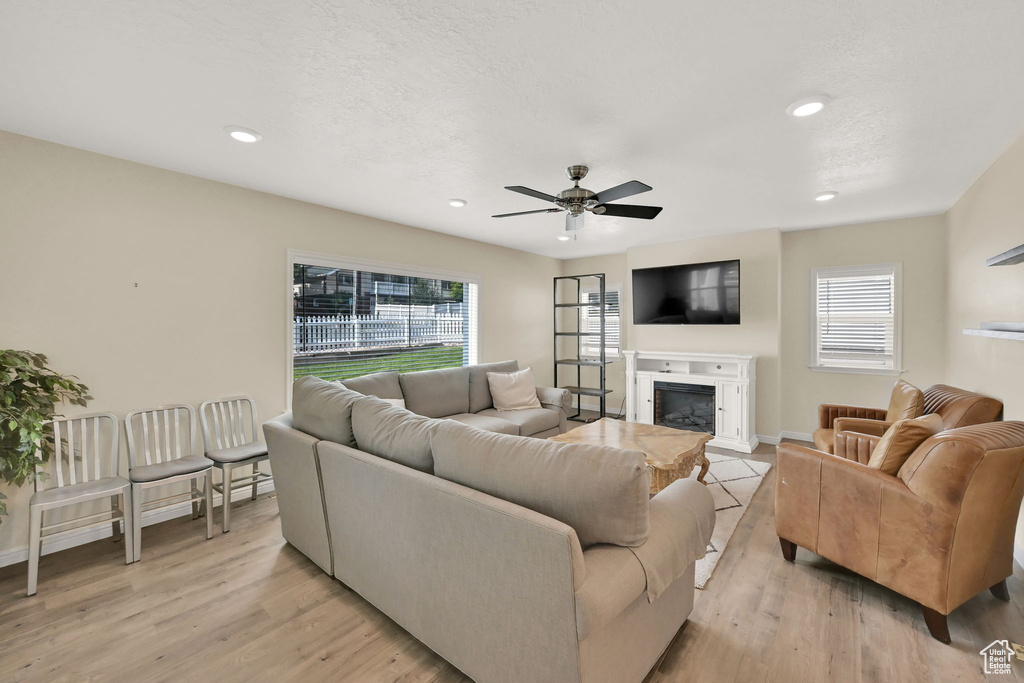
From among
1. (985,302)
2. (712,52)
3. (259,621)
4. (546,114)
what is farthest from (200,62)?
(985,302)

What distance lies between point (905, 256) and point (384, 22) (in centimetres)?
529

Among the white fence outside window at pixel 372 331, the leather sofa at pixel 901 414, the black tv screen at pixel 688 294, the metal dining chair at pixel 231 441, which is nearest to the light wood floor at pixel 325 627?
the metal dining chair at pixel 231 441

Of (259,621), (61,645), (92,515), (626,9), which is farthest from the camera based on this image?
(92,515)

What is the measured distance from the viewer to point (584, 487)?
131 cm

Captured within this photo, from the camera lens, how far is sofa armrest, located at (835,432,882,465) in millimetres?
2561

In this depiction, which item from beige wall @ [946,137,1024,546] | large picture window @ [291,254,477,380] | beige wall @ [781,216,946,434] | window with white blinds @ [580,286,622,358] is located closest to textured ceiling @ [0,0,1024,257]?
beige wall @ [946,137,1024,546]

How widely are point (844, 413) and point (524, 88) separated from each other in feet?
11.8

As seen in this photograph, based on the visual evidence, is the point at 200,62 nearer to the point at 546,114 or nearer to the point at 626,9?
the point at 546,114

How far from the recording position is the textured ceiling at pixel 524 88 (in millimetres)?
1536

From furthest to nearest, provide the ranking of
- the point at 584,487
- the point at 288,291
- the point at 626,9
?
1. the point at 288,291
2. the point at 626,9
3. the point at 584,487

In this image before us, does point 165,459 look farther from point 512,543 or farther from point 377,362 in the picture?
point 512,543

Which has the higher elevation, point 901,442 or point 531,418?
point 901,442

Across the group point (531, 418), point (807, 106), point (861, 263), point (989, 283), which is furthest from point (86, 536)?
point (861, 263)

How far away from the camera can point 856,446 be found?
261 centimetres
